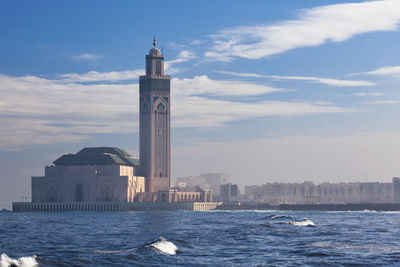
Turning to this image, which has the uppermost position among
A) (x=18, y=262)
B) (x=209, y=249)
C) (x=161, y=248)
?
(x=161, y=248)

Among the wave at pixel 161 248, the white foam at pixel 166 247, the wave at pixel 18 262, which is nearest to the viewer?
the wave at pixel 18 262

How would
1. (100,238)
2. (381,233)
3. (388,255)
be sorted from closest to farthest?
(388,255) < (100,238) < (381,233)

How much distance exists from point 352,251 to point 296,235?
66.5 ft

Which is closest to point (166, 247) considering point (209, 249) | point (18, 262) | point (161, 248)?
point (161, 248)

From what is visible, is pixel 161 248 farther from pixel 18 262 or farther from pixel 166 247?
pixel 18 262

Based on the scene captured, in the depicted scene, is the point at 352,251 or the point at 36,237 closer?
the point at 352,251

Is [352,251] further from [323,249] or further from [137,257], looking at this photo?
[137,257]

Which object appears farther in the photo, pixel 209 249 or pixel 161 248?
pixel 209 249

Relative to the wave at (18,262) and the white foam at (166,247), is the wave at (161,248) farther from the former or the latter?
the wave at (18,262)

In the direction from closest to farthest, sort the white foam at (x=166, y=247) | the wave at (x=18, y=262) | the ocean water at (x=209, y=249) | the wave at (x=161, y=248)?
the wave at (x=18, y=262) → the ocean water at (x=209, y=249) → the wave at (x=161, y=248) → the white foam at (x=166, y=247)

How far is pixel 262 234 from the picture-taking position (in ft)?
297

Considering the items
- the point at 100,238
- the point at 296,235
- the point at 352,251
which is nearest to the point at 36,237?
the point at 100,238

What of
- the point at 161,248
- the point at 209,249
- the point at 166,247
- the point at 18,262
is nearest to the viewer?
the point at 18,262

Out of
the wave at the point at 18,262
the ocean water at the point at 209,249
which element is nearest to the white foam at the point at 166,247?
the ocean water at the point at 209,249
